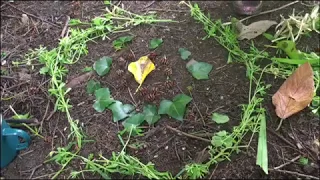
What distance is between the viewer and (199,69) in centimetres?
158

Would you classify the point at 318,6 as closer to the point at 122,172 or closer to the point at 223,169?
the point at 223,169

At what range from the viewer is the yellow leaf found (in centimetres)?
155

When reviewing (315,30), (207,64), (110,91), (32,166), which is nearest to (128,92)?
(110,91)

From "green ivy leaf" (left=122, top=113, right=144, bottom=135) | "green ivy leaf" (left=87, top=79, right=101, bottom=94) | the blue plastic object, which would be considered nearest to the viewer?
the blue plastic object

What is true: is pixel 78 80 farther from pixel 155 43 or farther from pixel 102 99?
pixel 155 43

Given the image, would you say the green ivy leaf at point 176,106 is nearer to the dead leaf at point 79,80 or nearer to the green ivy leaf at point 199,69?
the green ivy leaf at point 199,69

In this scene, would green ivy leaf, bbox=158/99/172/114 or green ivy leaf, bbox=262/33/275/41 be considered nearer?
green ivy leaf, bbox=158/99/172/114

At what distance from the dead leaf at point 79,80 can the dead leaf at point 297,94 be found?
703 mm

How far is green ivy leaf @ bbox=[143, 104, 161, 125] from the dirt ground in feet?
0.07

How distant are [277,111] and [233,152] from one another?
8.7 inches

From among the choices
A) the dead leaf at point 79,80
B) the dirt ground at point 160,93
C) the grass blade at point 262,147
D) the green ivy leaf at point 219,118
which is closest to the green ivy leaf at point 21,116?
the dirt ground at point 160,93

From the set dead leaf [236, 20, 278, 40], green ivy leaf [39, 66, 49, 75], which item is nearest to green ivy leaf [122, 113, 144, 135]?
green ivy leaf [39, 66, 49, 75]

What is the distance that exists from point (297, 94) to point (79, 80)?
0.79 metres

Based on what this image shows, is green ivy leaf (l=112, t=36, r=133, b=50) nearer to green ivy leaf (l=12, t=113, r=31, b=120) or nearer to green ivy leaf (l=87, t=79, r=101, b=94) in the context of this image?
green ivy leaf (l=87, t=79, r=101, b=94)
